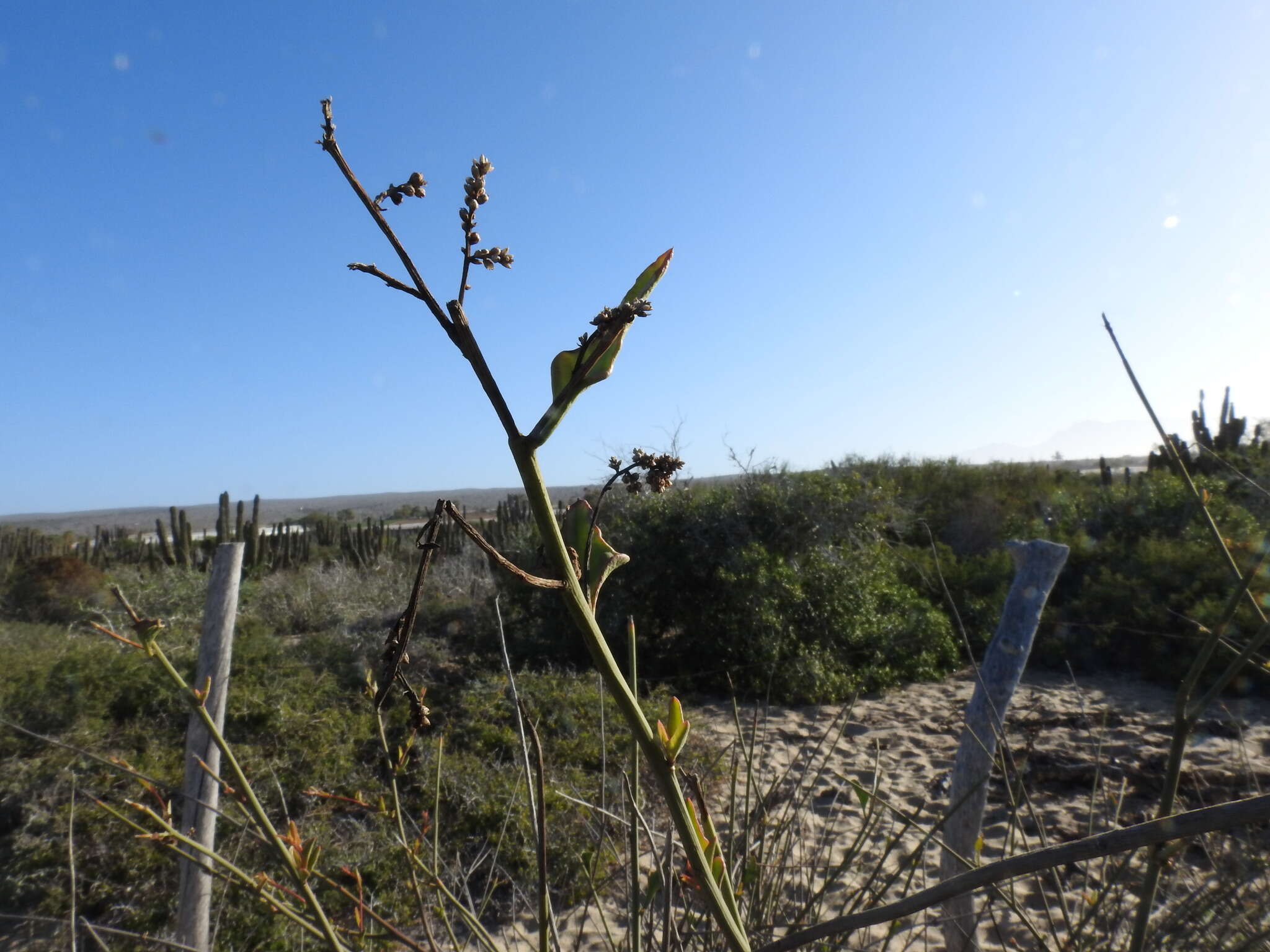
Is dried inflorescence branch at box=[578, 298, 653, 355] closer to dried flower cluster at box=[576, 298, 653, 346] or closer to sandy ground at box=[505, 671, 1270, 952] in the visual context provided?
dried flower cluster at box=[576, 298, 653, 346]

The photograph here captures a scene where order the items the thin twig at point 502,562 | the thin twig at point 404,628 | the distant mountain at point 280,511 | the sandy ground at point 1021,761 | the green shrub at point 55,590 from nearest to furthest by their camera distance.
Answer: the thin twig at point 502,562 < the thin twig at point 404,628 < the sandy ground at point 1021,761 < the green shrub at point 55,590 < the distant mountain at point 280,511

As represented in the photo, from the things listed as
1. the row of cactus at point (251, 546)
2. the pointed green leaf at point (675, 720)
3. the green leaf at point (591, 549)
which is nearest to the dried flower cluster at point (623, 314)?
the green leaf at point (591, 549)

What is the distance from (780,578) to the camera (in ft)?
26.7

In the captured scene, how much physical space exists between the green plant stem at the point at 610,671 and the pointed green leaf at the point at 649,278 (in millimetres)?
139

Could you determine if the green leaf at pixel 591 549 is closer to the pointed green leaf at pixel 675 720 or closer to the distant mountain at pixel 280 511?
the pointed green leaf at pixel 675 720

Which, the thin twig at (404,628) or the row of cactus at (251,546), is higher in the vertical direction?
the thin twig at (404,628)

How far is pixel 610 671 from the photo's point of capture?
18.1 inches

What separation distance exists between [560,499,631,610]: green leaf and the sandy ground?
2.77 meters

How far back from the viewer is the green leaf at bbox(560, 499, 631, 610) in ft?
1.63

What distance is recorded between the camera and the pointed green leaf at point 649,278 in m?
0.52

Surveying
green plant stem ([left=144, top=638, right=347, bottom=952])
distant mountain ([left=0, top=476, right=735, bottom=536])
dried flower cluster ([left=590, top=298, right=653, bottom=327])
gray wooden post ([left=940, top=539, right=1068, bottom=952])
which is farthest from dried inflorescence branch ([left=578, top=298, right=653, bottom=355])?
distant mountain ([left=0, top=476, right=735, bottom=536])

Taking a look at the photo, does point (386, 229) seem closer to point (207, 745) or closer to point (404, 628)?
point (404, 628)

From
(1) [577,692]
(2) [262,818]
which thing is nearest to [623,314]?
(2) [262,818]

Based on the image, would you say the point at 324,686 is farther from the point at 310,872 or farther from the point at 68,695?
the point at 310,872
